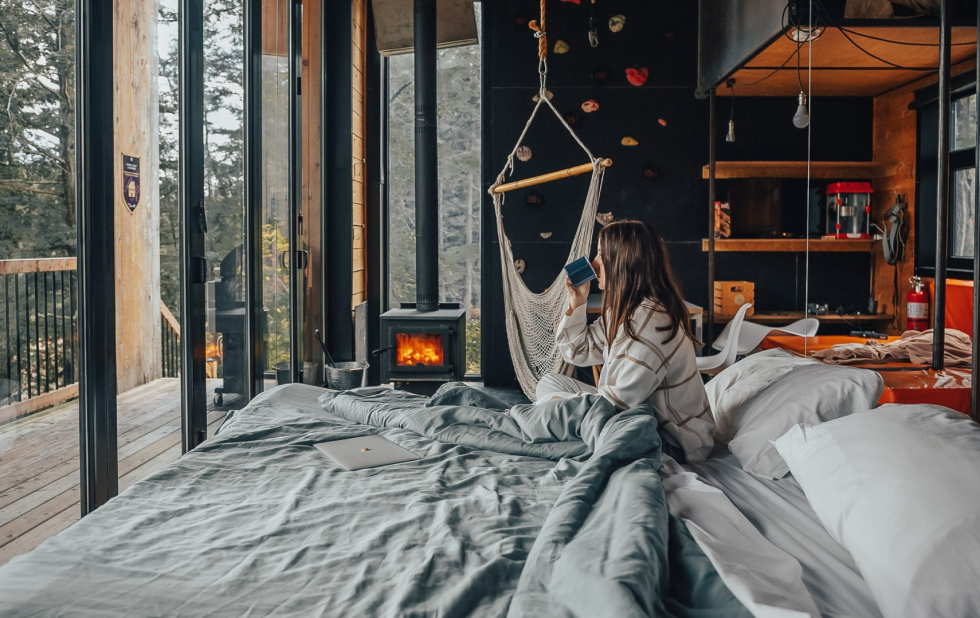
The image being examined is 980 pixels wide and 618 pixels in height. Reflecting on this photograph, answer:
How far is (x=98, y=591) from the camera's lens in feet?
3.36

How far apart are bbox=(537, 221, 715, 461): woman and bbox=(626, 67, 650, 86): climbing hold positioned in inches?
96.9

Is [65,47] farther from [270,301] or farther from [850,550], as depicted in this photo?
[850,550]

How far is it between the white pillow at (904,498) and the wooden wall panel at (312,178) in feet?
10.3

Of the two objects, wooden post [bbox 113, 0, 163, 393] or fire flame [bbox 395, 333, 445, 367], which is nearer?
wooden post [bbox 113, 0, 163, 393]

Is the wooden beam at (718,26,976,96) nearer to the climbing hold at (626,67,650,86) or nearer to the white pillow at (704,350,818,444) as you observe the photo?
the climbing hold at (626,67,650,86)

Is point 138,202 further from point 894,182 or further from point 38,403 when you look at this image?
point 894,182

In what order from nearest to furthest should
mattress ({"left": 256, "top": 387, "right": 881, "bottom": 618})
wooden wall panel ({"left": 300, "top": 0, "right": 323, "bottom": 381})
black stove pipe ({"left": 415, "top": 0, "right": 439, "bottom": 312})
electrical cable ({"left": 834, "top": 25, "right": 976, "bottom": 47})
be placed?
mattress ({"left": 256, "top": 387, "right": 881, "bottom": 618}) → electrical cable ({"left": 834, "top": 25, "right": 976, "bottom": 47}) → wooden wall panel ({"left": 300, "top": 0, "right": 323, "bottom": 381}) → black stove pipe ({"left": 415, "top": 0, "right": 439, "bottom": 312})

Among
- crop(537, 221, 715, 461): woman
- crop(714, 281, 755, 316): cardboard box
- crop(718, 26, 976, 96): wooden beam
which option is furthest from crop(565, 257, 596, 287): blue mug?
crop(714, 281, 755, 316): cardboard box

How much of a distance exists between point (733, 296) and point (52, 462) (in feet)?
11.2

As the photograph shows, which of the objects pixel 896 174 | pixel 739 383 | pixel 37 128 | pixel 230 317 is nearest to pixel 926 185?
pixel 896 174

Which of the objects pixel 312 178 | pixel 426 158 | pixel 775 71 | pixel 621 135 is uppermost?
pixel 775 71

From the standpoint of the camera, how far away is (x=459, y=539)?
1244 millimetres

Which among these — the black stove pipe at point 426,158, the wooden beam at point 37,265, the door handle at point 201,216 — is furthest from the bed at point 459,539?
the black stove pipe at point 426,158

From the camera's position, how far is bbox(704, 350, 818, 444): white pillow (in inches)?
80.0
